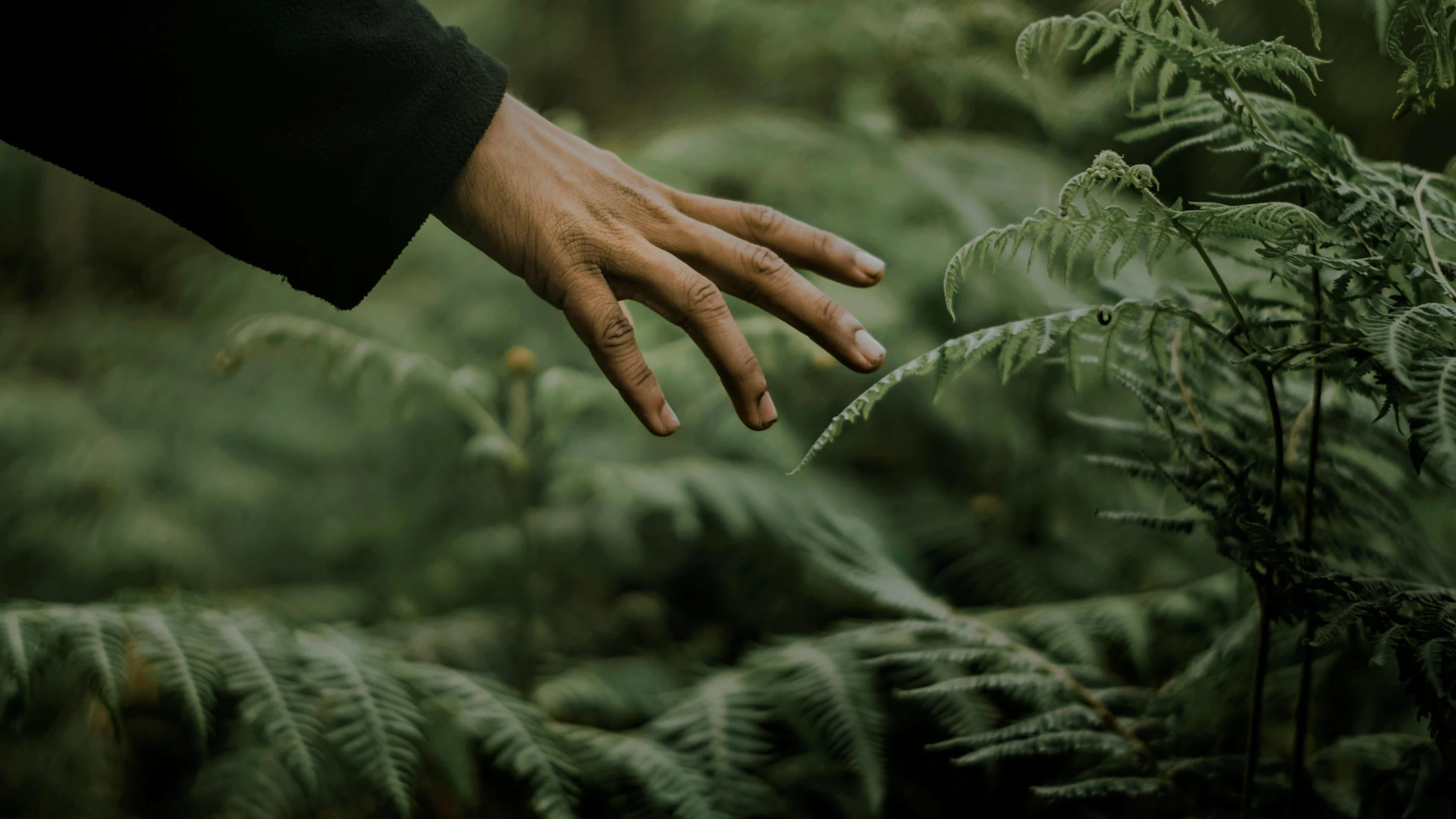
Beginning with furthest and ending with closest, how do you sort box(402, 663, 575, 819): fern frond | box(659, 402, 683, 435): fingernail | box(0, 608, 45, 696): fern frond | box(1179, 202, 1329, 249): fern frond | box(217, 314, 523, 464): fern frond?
box(217, 314, 523, 464): fern frond
box(402, 663, 575, 819): fern frond
box(0, 608, 45, 696): fern frond
box(659, 402, 683, 435): fingernail
box(1179, 202, 1329, 249): fern frond

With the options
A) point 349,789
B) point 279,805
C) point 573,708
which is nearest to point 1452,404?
point 573,708

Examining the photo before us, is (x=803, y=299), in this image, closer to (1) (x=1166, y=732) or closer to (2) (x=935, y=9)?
(1) (x=1166, y=732)

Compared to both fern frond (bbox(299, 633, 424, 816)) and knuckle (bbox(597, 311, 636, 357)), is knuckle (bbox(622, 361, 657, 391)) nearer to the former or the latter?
knuckle (bbox(597, 311, 636, 357))

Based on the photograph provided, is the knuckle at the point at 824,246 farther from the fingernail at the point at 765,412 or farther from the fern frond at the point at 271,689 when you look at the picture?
the fern frond at the point at 271,689

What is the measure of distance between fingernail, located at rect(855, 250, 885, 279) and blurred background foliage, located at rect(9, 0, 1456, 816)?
0.43 metres

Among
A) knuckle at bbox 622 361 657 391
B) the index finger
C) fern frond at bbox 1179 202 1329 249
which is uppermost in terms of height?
fern frond at bbox 1179 202 1329 249

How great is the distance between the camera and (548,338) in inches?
78.0

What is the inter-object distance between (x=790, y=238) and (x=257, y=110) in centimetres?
48

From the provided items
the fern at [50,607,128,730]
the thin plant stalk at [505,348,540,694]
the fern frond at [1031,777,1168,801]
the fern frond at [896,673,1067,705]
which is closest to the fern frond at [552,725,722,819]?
the thin plant stalk at [505,348,540,694]

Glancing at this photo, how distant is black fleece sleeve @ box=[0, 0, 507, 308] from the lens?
726 millimetres

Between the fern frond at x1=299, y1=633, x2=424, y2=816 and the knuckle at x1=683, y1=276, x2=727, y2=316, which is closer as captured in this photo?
the knuckle at x1=683, y1=276, x2=727, y2=316

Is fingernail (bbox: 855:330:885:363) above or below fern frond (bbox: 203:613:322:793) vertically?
above

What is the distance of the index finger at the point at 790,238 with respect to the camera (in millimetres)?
798

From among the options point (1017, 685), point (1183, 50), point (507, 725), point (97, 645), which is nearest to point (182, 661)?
point (97, 645)
